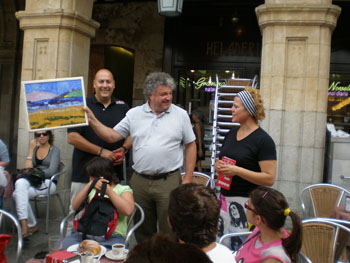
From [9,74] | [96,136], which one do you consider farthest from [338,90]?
[9,74]

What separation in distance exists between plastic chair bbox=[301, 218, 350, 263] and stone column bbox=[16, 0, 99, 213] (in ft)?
13.5

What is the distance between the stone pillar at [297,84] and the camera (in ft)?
17.0

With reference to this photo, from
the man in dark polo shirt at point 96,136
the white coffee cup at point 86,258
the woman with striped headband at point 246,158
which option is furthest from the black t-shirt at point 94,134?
the white coffee cup at point 86,258

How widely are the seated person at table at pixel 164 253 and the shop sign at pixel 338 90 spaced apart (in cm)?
905

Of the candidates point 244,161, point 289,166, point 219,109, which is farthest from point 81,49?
point 244,161

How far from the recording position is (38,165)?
5.39 metres

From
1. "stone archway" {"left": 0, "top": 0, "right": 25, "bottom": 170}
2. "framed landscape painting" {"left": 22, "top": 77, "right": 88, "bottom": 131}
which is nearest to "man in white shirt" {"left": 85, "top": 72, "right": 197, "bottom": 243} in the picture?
"framed landscape painting" {"left": 22, "top": 77, "right": 88, "bottom": 131}

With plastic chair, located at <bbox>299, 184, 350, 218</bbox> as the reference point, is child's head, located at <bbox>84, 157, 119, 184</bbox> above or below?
above

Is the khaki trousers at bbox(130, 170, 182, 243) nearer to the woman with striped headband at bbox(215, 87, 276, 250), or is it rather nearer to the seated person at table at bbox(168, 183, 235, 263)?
the woman with striped headband at bbox(215, 87, 276, 250)

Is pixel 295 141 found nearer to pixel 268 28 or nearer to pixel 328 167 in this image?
pixel 328 167

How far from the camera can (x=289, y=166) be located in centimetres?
531

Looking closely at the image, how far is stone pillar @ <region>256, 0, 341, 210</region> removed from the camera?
5191 millimetres

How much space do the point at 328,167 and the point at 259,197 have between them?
12.4 feet

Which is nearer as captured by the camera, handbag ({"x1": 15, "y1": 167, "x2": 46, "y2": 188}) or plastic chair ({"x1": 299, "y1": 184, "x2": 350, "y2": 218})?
plastic chair ({"x1": 299, "y1": 184, "x2": 350, "y2": 218})
